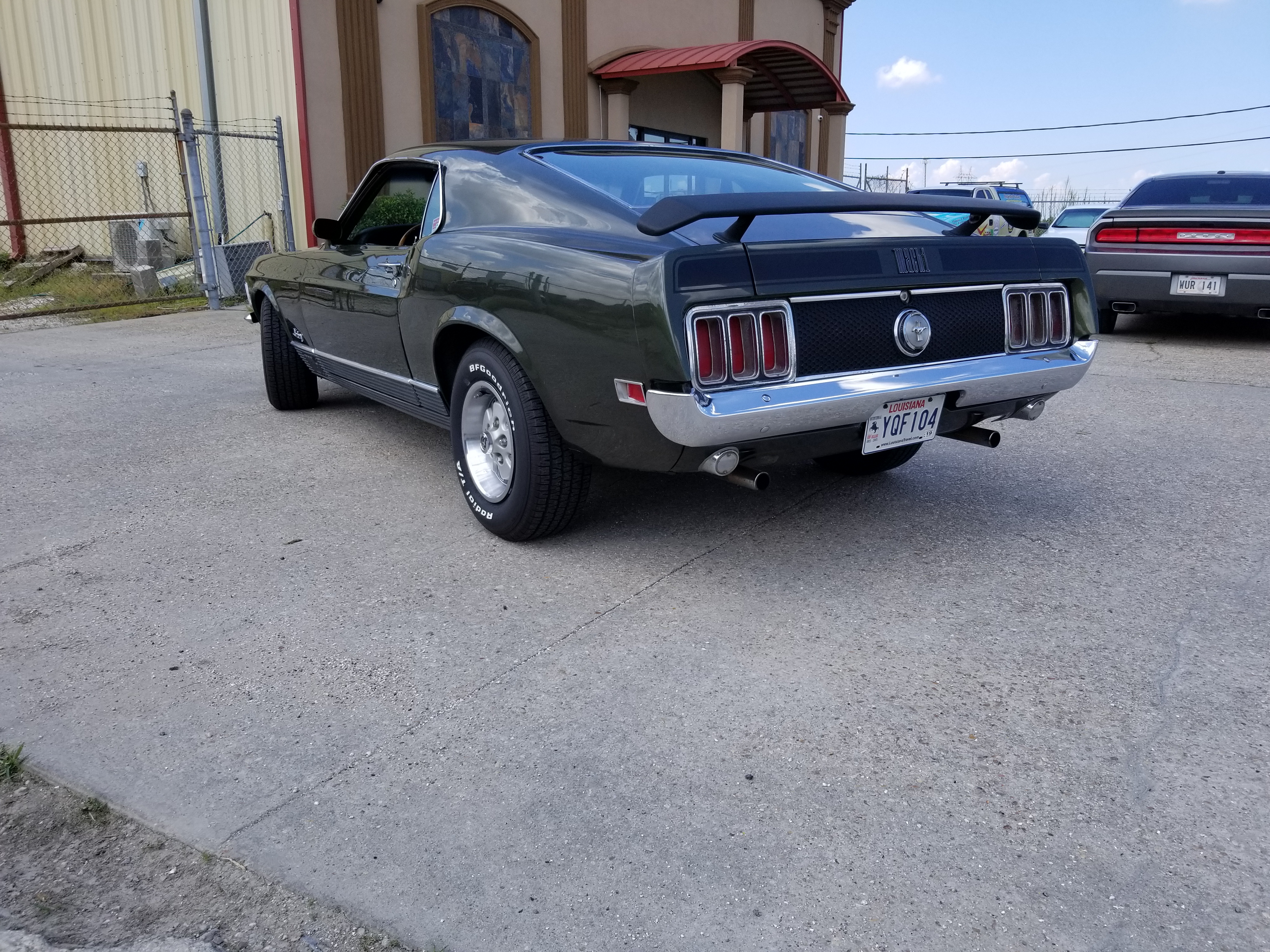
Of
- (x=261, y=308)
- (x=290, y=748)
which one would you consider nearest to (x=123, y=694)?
(x=290, y=748)

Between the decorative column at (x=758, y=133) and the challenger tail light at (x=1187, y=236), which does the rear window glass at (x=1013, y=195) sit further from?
the challenger tail light at (x=1187, y=236)

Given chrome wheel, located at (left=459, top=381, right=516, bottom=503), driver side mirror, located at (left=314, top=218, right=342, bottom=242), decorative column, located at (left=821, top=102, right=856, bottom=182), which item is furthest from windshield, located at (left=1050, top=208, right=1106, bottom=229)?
chrome wheel, located at (left=459, top=381, right=516, bottom=503)

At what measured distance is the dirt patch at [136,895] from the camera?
76.4 inches

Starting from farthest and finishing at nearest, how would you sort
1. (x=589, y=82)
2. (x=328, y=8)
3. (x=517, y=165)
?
(x=589, y=82), (x=328, y=8), (x=517, y=165)

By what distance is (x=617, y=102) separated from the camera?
16.8 m

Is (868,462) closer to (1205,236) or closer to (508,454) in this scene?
(508,454)

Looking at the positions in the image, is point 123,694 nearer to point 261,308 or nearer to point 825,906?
point 825,906

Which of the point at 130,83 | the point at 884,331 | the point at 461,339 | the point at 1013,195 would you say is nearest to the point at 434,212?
the point at 461,339

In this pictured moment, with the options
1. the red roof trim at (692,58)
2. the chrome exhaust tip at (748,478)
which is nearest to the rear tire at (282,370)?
the chrome exhaust tip at (748,478)

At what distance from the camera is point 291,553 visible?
12.7ft

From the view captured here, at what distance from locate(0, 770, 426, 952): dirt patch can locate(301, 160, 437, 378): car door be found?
260 cm

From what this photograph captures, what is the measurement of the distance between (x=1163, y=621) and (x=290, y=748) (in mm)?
2522

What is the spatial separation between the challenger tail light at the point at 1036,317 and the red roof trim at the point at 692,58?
44.5 ft

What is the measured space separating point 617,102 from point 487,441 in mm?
13924
